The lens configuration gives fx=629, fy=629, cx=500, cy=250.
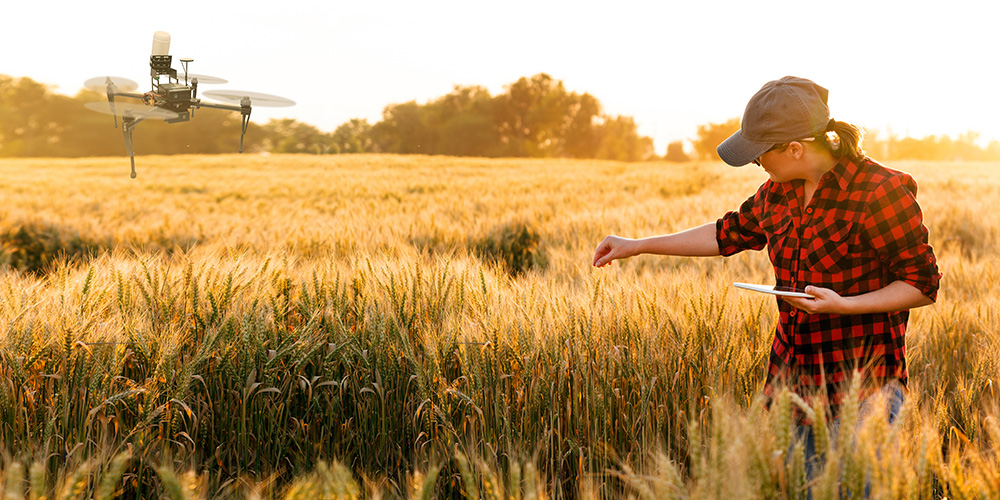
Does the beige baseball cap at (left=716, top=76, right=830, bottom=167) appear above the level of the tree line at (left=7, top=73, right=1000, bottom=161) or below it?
below

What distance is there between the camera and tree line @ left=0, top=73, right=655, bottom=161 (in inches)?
1489

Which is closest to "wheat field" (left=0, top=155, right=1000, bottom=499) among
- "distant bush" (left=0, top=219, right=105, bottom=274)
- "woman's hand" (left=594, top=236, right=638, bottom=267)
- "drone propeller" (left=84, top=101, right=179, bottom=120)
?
"woman's hand" (left=594, top=236, right=638, bottom=267)

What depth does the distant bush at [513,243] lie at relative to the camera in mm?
4910

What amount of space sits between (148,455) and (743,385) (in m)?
1.63

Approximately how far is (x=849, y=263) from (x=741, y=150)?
14.9 inches

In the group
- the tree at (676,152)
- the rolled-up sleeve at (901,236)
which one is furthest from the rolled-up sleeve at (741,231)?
the tree at (676,152)

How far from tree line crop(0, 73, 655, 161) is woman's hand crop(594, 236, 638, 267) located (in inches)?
1289

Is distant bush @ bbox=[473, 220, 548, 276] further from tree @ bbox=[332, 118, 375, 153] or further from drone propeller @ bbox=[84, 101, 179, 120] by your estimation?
tree @ bbox=[332, 118, 375, 153]

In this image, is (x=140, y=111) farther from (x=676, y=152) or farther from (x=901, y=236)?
(x=676, y=152)

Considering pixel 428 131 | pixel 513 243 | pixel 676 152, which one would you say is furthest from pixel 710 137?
pixel 513 243

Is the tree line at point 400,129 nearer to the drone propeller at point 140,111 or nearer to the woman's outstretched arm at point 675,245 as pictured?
the drone propeller at point 140,111

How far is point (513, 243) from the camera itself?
5277 millimetres

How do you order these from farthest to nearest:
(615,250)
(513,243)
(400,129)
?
(400,129) → (513,243) → (615,250)

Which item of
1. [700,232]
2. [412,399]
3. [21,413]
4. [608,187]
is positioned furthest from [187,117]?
[608,187]
